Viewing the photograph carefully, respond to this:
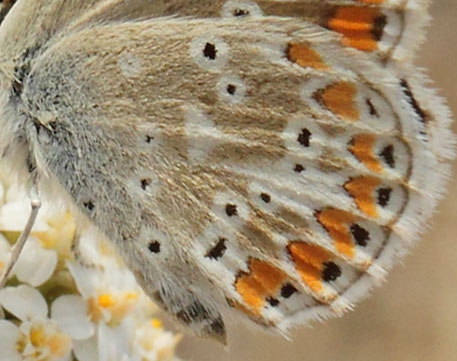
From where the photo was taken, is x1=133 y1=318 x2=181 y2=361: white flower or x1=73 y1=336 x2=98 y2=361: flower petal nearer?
x1=73 y1=336 x2=98 y2=361: flower petal

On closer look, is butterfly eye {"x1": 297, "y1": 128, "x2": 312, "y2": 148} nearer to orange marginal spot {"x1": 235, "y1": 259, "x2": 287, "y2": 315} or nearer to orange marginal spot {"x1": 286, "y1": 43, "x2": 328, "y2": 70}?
orange marginal spot {"x1": 286, "y1": 43, "x2": 328, "y2": 70}

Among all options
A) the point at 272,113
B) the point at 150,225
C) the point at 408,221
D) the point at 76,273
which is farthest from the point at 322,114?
the point at 76,273

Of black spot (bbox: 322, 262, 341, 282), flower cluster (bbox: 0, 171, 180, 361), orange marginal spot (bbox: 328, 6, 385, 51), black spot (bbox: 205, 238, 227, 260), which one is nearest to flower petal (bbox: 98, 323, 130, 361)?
flower cluster (bbox: 0, 171, 180, 361)

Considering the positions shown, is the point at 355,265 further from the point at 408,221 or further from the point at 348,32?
the point at 348,32

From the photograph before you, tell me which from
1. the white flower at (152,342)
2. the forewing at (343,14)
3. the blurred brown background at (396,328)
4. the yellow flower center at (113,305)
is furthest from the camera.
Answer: the blurred brown background at (396,328)

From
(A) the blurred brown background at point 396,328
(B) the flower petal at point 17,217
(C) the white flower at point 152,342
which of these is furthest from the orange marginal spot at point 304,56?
(A) the blurred brown background at point 396,328

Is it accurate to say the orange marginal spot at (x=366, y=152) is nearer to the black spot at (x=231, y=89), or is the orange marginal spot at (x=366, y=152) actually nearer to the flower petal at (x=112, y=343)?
the black spot at (x=231, y=89)
